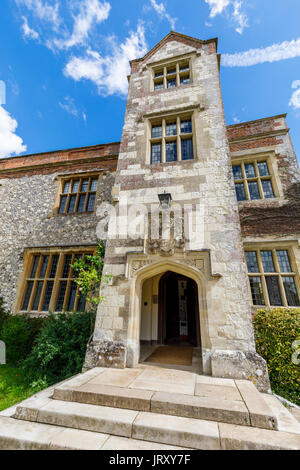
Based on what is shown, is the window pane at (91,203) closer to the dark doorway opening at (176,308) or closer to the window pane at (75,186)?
the window pane at (75,186)

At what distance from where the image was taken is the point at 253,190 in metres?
6.66

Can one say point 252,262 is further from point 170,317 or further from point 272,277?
point 170,317

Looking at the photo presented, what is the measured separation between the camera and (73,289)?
690 centimetres

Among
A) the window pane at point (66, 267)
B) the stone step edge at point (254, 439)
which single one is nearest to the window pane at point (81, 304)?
the window pane at point (66, 267)

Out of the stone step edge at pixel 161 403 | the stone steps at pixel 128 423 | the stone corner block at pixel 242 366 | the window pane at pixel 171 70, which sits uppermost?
the window pane at pixel 171 70

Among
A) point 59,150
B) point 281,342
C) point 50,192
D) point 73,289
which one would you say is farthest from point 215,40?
point 73,289

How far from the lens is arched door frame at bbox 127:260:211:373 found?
414 centimetres

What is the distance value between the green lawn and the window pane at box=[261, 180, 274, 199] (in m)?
8.25

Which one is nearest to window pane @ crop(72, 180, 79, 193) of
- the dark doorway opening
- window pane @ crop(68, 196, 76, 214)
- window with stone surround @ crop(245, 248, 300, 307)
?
window pane @ crop(68, 196, 76, 214)

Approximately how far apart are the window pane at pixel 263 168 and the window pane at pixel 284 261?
273 centimetres

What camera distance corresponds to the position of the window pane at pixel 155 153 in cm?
640
